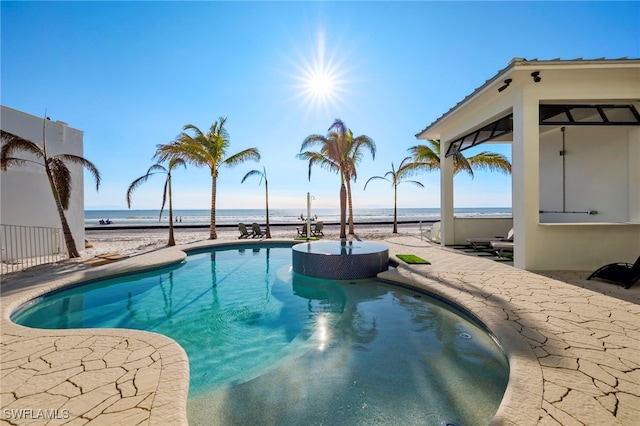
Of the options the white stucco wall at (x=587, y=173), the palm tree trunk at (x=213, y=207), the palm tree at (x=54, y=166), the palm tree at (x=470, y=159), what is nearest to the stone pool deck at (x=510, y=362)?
the white stucco wall at (x=587, y=173)

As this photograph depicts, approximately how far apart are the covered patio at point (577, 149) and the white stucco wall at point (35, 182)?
47.9 ft

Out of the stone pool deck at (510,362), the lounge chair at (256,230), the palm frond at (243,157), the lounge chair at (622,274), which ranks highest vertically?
the palm frond at (243,157)

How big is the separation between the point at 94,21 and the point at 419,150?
1359 centimetres

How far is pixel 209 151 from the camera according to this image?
562 inches

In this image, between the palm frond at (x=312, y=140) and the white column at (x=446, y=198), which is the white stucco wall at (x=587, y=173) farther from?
the palm frond at (x=312, y=140)

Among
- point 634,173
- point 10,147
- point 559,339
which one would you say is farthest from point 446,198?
point 10,147

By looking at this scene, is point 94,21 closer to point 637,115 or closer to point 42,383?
point 42,383

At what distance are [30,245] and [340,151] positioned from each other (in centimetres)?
1318

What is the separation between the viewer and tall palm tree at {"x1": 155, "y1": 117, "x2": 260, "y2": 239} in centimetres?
1322

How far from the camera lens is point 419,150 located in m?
14.1

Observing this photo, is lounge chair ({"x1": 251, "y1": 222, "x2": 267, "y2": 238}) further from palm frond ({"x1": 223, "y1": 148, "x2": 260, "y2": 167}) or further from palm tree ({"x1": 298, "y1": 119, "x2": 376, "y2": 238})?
palm tree ({"x1": 298, "y1": 119, "x2": 376, "y2": 238})

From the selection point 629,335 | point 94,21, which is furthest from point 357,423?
point 94,21

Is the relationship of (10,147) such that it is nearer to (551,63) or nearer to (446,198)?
(551,63)

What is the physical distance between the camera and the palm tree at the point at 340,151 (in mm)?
14367
